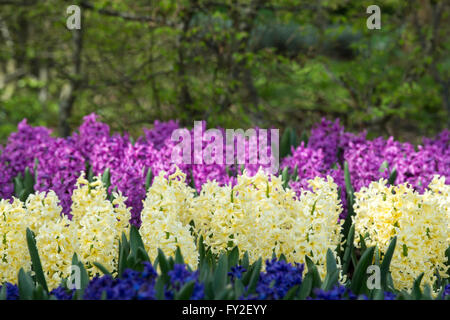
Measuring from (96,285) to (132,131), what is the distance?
5354 millimetres

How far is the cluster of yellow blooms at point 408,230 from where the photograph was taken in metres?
3.01

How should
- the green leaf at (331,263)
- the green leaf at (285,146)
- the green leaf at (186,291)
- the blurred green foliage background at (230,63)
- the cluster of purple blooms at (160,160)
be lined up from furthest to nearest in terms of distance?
the blurred green foliage background at (230,63) < the green leaf at (285,146) < the cluster of purple blooms at (160,160) < the green leaf at (331,263) < the green leaf at (186,291)

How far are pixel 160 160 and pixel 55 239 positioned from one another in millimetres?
1932

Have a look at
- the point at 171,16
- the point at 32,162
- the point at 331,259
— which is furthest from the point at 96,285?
the point at 171,16

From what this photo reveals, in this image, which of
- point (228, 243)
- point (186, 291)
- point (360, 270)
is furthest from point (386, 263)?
point (186, 291)

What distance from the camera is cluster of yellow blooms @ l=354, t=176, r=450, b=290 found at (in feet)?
9.87

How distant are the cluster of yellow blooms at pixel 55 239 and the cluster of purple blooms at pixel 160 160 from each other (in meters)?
0.89

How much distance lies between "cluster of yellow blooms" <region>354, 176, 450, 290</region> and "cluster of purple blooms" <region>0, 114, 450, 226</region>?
0.90m

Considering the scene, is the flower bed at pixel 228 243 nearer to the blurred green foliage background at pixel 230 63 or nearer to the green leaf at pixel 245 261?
the green leaf at pixel 245 261

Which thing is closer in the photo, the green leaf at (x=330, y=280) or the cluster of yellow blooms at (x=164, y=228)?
the green leaf at (x=330, y=280)

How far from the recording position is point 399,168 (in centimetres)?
465

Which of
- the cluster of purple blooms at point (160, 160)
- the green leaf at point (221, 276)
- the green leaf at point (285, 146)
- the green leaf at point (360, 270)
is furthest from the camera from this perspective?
the green leaf at point (285, 146)

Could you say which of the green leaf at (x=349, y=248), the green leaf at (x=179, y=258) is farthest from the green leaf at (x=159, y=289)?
the green leaf at (x=349, y=248)

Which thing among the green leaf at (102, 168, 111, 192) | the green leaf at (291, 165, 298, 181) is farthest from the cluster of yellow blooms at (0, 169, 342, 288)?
the green leaf at (291, 165, 298, 181)
